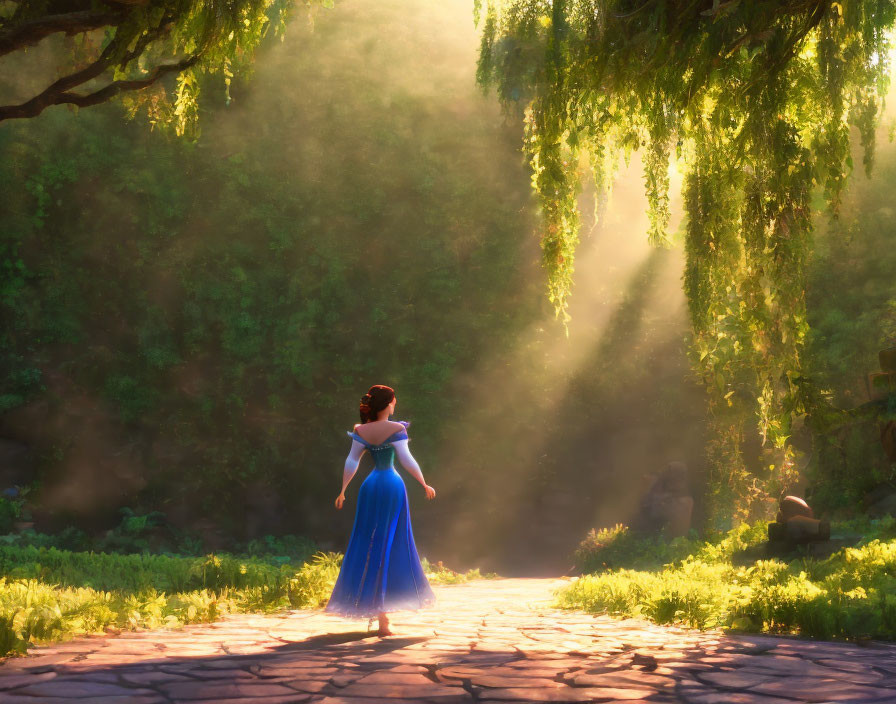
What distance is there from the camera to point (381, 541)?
6.31 metres

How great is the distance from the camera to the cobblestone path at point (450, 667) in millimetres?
3859

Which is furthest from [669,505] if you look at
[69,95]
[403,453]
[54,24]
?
[54,24]

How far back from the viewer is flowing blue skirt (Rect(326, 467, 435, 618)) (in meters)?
6.18

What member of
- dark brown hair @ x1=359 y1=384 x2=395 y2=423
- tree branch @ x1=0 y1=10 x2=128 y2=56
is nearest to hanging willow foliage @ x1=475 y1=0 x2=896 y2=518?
dark brown hair @ x1=359 y1=384 x2=395 y2=423

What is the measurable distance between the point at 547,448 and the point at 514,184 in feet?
20.4

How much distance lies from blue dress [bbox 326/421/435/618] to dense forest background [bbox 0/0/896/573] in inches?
459

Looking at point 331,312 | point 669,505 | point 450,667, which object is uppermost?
point 331,312

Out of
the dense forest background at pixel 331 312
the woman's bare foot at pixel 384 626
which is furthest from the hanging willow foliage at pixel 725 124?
the dense forest background at pixel 331 312

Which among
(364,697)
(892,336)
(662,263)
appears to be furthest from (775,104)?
(662,263)

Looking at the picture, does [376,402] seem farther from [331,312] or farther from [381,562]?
[331,312]

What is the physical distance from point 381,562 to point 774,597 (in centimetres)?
289

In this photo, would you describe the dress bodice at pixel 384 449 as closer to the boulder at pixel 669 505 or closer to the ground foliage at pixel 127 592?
the ground foliage at pixel 127 592

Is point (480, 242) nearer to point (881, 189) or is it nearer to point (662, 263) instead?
point (662, 263)

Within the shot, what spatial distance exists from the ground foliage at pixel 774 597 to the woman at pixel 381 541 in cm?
203
